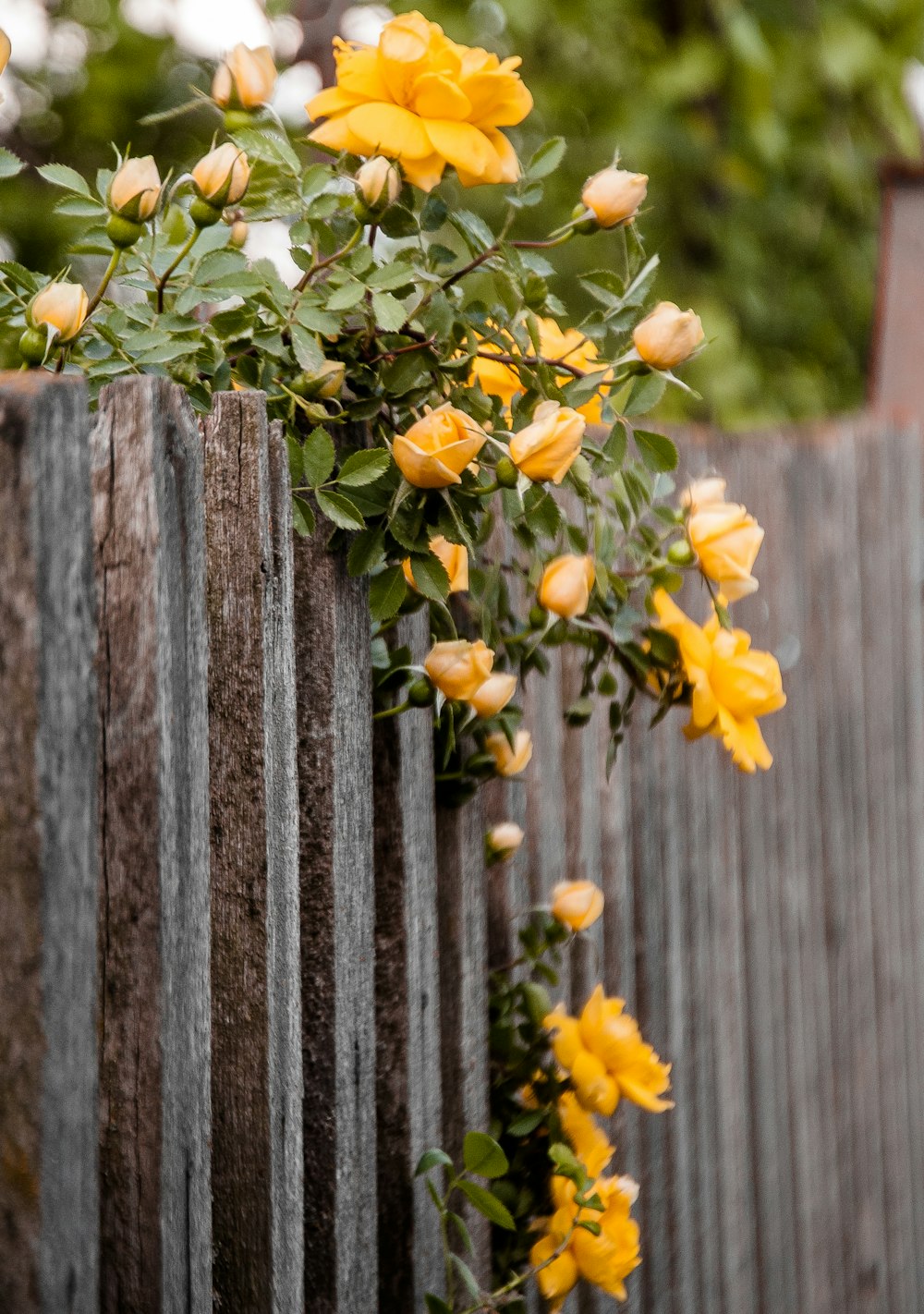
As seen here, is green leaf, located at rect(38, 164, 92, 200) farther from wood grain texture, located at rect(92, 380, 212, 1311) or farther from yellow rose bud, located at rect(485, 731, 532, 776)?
yellow rose bud, located at rect(485, 731, 532, 776)

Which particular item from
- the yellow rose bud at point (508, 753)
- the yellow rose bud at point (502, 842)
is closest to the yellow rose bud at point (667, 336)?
the yellow rose bud at point (508, 753)

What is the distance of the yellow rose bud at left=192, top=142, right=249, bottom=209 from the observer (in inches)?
33.9

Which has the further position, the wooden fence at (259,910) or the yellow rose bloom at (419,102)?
the yellow rose bloom at (419,102)

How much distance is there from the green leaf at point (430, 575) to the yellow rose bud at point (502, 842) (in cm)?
44

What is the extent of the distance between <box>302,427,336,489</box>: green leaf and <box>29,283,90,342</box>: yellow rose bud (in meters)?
0.19

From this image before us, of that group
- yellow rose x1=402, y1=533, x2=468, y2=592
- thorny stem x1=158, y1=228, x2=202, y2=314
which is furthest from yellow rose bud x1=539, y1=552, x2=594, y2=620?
thorny stem x1=158, y1=228, x2=202, y2=314

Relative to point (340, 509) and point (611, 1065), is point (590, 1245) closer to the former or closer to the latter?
point (611, 1065)

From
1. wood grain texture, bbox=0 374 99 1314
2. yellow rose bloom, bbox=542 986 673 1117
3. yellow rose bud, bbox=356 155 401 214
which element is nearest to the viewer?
wood grain texture, bbox=0 374 99 1314

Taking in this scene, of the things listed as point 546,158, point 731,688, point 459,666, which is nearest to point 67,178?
point 546,158

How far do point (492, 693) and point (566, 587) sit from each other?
0.12m

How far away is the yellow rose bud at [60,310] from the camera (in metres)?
0.82

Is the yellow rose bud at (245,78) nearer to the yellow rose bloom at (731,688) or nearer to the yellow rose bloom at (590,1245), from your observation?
the yellow rose bloom at (731,688)

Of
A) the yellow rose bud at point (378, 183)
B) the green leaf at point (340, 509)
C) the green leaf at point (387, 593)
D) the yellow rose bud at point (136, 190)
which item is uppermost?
the yellow rose bud at point (378, 183)

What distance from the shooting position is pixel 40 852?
69 cm
